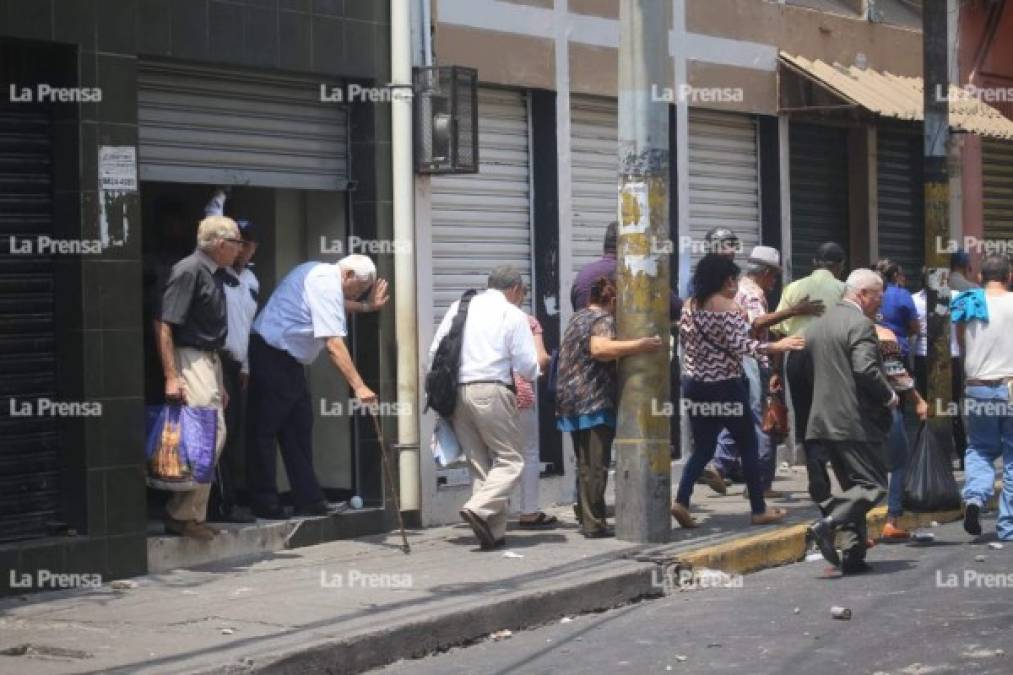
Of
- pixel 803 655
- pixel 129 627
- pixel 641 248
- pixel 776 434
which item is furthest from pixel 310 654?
pixel 776 434

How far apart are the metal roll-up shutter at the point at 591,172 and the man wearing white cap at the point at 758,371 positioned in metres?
1.22

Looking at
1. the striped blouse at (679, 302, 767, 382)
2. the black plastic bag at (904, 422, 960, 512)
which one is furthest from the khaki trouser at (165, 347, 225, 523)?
the black plastic bag at (904, 422, 960, 512)

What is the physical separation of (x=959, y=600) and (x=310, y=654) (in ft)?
12.2

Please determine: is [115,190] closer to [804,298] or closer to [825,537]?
[825,537]

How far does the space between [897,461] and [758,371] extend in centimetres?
255

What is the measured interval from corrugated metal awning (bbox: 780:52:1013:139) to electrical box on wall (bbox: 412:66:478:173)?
16.2ft

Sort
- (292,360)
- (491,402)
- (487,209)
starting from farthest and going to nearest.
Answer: (487,209) → (292,360) → (491,402)

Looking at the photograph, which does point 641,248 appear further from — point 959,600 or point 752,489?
point 959,600

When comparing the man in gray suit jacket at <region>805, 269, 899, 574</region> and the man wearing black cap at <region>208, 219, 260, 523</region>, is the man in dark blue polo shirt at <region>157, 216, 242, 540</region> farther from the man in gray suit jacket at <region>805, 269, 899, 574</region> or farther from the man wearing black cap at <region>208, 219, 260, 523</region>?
the man in gray suit jacket at <region>805, 269, 899, 574</region>

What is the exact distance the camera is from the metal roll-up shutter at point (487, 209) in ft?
44.1

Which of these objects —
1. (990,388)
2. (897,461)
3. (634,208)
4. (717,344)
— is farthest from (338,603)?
(990,388)

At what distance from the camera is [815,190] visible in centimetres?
1780

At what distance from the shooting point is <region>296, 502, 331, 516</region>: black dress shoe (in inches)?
480

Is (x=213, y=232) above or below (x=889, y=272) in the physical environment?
above
